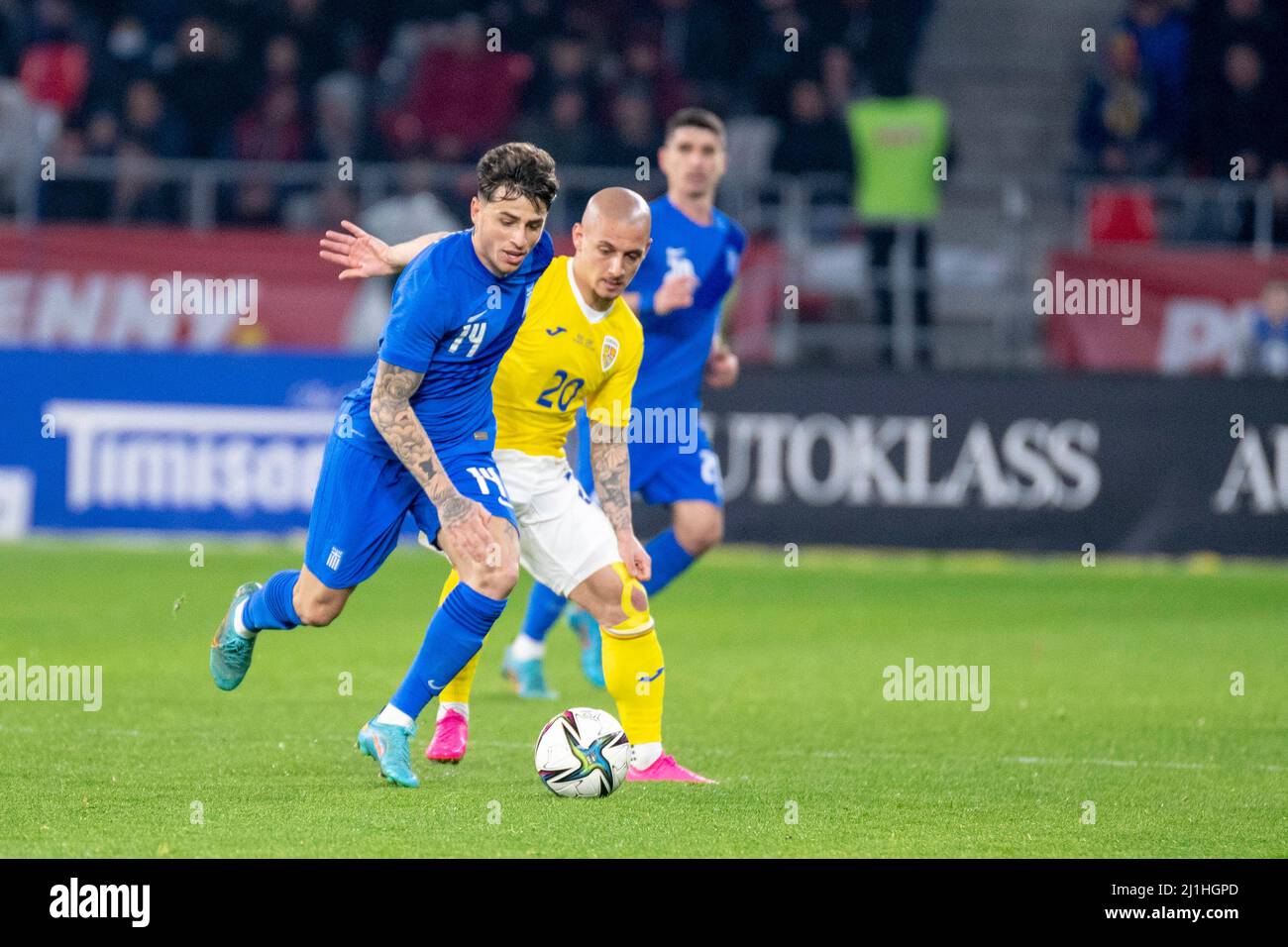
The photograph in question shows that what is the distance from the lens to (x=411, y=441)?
22.7ft

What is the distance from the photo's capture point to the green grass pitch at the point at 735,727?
6.26 metres

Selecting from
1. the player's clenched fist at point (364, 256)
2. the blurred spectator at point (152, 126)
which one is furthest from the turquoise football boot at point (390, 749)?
the blurred spectator at point (152, 126)

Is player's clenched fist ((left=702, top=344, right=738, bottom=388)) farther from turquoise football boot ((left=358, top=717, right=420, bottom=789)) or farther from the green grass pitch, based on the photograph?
turquoise football boot ((left=358, top=717, right=420, bottom=789))

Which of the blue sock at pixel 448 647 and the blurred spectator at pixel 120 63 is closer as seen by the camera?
the blue sock at pixel 448 647

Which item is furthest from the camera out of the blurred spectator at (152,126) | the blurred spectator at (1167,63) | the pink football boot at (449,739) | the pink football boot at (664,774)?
the blurred spectator at (1167,63)

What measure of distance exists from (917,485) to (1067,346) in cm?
193

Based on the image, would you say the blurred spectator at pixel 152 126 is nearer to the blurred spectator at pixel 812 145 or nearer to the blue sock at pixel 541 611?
the blurred spectator at pixel 812 145

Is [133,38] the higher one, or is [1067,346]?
→ [133,38]

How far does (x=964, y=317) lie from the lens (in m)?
17.9

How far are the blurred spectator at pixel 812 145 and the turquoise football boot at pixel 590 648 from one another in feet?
28.4

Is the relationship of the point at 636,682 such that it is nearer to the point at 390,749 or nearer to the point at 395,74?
the point at 390,749

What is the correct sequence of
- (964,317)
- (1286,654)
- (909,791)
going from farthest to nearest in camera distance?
(964,317)
(1286,654)
(909,791)

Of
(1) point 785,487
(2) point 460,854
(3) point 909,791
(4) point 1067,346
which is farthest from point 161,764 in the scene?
(4) point 1067,346
